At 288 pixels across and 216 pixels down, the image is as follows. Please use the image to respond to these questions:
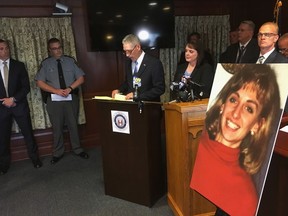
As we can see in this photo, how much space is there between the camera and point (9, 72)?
3324 mm

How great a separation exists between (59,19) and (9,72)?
101 centimetres

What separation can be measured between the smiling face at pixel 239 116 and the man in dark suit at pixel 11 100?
2.77 metres

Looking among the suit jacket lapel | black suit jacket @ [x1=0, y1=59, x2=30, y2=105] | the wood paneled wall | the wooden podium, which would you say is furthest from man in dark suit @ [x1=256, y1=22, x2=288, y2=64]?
black suit jacket @ [x1=0, y1=59, x2=30, y2=105]

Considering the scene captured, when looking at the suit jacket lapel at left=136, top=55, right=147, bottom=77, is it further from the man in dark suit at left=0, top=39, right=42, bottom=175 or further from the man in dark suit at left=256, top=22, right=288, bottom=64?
the man in dark suit at left=0, top=39, right=42, bottom=175

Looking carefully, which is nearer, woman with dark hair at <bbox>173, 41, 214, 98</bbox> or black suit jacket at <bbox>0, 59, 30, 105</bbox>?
woman with dark hair at <bbox>173, 41, 214, 98</bbox>

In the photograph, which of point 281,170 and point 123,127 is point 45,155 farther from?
point 281,170

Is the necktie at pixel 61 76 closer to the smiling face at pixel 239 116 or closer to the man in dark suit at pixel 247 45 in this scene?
the man in dark suit at pixel 247 45

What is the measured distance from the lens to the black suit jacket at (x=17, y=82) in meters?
3.32

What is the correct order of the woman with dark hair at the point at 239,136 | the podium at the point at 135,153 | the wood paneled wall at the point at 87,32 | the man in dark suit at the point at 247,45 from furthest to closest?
Result: the wood paneled wall at the point at 87,32
the man in dark suit at the point at 247,45
the podium at the point at 135,153
the woman with dark hair at the point at 239,136

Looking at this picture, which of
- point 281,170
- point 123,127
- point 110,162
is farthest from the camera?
point 110,162

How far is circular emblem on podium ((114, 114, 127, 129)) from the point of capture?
7.76 feet

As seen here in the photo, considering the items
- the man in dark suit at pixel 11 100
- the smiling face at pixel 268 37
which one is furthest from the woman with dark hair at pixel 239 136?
the man in dark suit at pixel 11 100

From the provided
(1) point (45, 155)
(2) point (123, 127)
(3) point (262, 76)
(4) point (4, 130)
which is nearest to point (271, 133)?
(3) point (262, 76)

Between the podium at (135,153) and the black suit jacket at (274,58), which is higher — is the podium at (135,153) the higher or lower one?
the lower one
